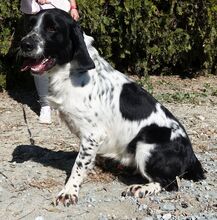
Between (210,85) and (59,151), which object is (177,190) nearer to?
(59,151)

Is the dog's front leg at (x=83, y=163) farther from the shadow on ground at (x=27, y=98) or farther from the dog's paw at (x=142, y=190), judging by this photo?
the shadow on ground at (x=27, y=98)

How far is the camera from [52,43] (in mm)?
4480

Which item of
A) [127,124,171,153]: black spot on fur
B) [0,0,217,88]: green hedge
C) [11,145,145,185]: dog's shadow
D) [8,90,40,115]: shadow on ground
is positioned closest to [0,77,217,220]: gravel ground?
[11,145,145,185]: dog's shadow

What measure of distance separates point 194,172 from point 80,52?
1.57 m

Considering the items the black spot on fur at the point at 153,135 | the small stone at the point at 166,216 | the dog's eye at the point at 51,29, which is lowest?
the small stone at the point at 166,216

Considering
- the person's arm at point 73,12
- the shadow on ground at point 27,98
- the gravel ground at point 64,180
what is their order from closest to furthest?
1. the gravel ground at point 64,180
2. the person's arm at point 73,12
3. the shadow on ground at point 27,98

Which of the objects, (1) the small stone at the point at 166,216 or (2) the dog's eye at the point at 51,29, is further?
(2) the dog's eye at the point at 51,29

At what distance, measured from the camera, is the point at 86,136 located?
479 centimetres

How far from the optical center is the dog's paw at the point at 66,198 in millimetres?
4609

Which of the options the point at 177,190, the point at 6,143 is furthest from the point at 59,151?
the point at 177,190

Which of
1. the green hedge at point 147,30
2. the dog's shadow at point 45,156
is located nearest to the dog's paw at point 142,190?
the dog's shadow at point 45,156

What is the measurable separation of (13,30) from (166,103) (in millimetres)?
2579

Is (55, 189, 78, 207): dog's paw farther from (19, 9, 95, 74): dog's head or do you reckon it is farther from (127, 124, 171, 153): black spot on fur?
(19, 9, 95, 74): dog's head

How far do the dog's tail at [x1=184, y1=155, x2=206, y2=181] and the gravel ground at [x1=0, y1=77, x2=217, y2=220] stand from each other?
60 mm
